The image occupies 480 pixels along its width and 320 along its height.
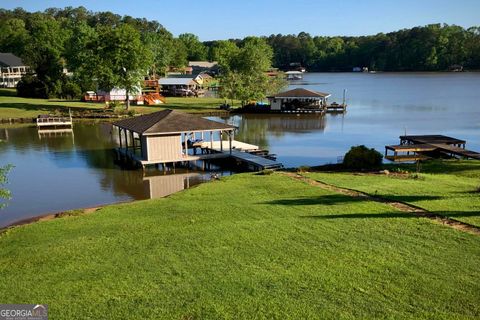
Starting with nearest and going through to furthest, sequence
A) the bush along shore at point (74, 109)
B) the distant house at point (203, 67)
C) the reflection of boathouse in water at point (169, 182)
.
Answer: the reflection of boathouse in water at point (169, 182) < the bush along shore at point (74, 109) < the distant house at point (203, 67)

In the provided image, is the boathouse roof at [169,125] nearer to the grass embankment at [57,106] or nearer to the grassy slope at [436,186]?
the grassy slope at [436,186]

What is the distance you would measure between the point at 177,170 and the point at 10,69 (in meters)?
74.4

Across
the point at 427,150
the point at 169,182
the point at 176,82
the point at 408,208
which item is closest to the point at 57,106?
the point at 176,82

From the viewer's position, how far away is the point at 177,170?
97.5 ft

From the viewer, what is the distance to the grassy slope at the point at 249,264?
8.94m

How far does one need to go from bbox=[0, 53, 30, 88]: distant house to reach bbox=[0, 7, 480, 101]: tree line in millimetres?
2396

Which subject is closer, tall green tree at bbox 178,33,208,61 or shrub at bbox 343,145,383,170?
shrub at bbox 343,145,383,170

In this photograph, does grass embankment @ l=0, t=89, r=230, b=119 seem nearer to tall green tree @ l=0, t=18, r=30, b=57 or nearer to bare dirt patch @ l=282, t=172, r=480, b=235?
tall green tree @ l=0, t=18, r=30, b=57

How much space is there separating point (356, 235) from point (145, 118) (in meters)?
22.4

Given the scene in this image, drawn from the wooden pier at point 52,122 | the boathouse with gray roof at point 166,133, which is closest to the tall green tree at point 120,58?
the wooden pier at point 52,122

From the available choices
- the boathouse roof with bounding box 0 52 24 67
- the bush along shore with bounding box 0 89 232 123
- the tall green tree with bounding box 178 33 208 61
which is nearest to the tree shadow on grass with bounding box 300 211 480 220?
the bush along shore with bounding box 0 89 232 123

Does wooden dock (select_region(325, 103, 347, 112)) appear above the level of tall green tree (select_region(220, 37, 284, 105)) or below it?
below

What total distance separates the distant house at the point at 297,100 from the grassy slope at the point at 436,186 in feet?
128

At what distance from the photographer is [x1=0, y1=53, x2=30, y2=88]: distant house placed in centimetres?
8731
